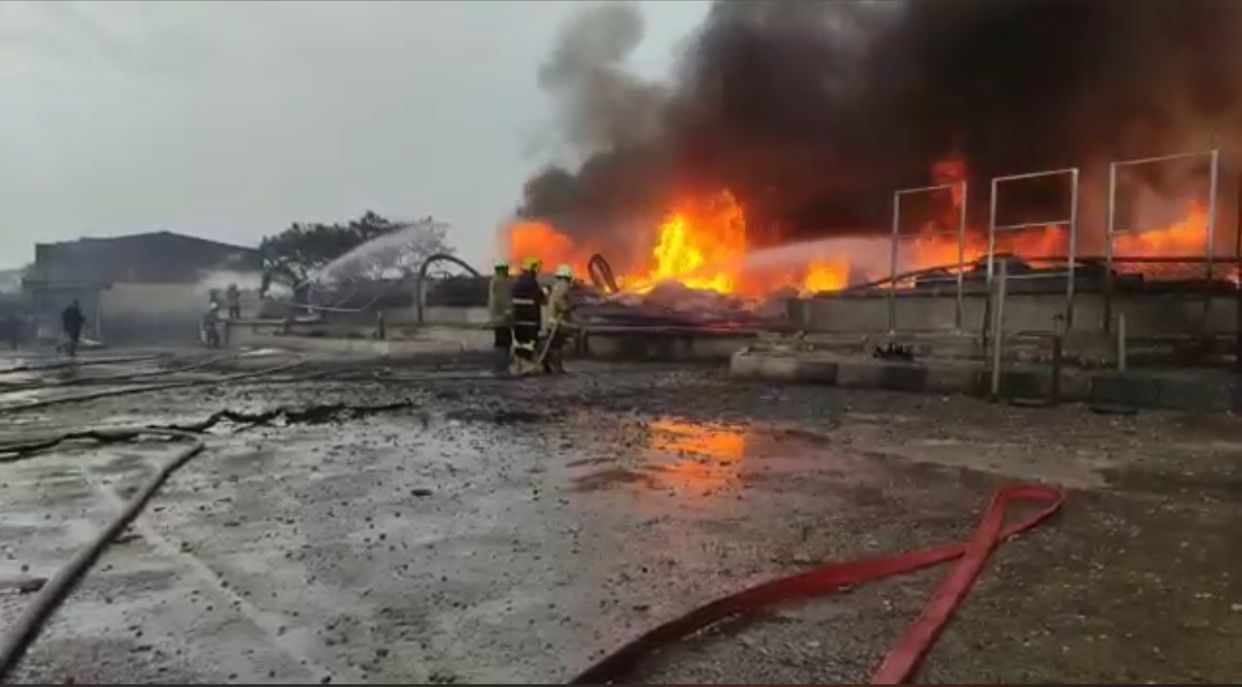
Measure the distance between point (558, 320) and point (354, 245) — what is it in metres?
32.8

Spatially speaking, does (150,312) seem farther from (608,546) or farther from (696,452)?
(608,546)

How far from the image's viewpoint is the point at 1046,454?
637cm

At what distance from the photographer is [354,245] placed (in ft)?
142

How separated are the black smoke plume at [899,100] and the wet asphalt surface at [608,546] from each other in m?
11.2

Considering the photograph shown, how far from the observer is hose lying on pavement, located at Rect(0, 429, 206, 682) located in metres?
2.73

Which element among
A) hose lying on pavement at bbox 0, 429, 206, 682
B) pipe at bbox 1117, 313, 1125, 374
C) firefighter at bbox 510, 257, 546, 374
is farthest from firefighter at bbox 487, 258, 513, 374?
hose lying on pavement at bbox 0, 429, 206, 682

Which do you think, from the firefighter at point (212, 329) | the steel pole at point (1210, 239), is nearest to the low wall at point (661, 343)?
the steel pole at point (1210, 239)

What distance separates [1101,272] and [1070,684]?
932cm

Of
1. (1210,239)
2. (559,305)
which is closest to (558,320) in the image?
(559,305)

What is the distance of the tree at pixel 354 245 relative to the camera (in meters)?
32.9

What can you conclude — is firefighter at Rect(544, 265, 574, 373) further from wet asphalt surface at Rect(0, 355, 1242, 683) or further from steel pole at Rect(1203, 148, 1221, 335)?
steel pole at Rect(1203, 148, 1221, 335)

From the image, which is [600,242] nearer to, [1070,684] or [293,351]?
[293,351]

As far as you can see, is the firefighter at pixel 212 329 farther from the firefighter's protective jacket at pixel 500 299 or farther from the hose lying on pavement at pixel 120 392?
the firefighter's protective jacket at pixel 500 299

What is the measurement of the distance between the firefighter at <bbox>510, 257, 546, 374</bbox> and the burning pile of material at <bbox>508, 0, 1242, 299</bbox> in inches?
252
